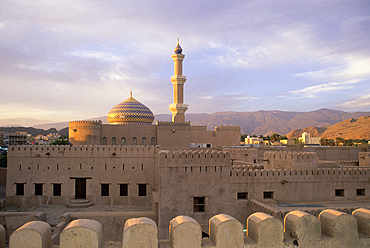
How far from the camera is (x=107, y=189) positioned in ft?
61.1

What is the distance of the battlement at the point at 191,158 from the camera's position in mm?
12820

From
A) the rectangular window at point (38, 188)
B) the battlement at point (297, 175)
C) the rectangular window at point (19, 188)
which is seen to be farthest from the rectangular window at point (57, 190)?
the battlement at point (297, 175)

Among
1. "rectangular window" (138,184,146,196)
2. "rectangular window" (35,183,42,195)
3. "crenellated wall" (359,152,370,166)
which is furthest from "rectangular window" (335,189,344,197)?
"rectangular window" (35,183,42,195)

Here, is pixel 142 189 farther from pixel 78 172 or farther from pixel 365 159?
pixel 365 159

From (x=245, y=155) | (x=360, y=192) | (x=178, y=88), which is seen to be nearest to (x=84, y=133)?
(x=178, y=88)

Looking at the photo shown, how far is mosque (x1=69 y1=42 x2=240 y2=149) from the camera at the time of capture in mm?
29484

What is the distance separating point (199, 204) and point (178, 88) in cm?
2796

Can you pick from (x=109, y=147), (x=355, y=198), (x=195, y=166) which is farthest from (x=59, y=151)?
(x=355, y=198)

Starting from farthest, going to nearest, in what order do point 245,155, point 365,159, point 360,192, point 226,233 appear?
point 245,155, point 365,159, point 360,192, point 226,233

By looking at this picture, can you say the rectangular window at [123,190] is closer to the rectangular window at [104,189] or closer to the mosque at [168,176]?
the mosque at [168,176]

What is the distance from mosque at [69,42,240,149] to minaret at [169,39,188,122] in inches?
192

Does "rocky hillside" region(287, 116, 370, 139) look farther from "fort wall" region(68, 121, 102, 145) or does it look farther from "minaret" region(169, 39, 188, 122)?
"fort wall" region(68, 121, 102, 145)

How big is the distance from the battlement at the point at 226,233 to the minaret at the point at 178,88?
3522 cm

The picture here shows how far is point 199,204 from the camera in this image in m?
13.1
